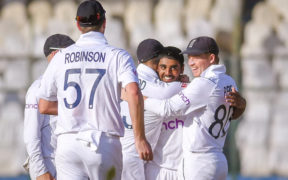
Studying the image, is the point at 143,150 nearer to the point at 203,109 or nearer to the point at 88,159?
the point at 88,159

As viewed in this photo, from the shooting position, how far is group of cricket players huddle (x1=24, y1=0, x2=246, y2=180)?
645 cm

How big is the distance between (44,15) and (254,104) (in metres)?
4.81

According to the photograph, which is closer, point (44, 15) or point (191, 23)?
point (191, 23)

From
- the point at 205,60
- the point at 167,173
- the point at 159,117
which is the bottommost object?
the point at 167,173

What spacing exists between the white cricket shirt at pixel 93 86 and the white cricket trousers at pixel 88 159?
0.09m

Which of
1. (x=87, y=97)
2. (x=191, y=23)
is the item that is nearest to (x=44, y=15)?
(x=191, y=23)

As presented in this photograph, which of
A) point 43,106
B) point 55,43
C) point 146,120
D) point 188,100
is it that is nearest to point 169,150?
point 146,120

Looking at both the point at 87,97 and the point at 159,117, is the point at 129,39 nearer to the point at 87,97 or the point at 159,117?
the point at 159,117

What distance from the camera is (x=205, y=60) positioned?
7.45m

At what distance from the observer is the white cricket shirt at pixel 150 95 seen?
305 inches

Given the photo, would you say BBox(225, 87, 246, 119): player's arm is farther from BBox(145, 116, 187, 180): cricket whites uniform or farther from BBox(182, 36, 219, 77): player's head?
BBox(145, 116, 187, 180): cricket whites uniform

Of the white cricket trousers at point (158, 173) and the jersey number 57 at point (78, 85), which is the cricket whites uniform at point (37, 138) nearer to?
the white cricket trousers at point (158, 173)

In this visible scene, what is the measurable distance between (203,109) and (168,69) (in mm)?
840

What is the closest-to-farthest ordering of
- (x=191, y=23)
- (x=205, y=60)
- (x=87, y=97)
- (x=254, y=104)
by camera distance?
(x=87, y=97) < (x=205, y=60) < (x=254, y=104) < (x=191, y=23)
